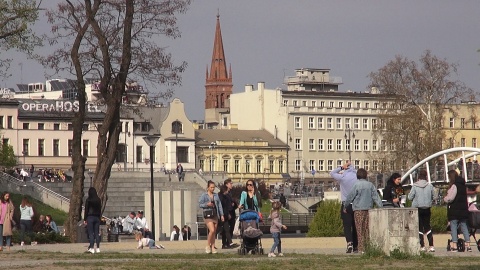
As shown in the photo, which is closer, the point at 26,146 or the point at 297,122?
the point at 26,146

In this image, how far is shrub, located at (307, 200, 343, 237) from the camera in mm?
54278

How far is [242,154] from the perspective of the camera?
546 ft

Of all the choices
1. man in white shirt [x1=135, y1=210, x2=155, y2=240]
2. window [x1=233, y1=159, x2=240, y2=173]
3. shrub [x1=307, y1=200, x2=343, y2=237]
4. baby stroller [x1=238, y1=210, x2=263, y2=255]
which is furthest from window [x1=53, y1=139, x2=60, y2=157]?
baby stroller [x1=238, y1=210, x2=263, y2=255]

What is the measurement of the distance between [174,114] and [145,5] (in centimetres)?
11108

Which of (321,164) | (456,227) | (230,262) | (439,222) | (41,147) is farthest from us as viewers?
(321,164)

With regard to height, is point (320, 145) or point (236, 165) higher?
point (320, 145)

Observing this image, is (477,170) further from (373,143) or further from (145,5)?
(373,143)

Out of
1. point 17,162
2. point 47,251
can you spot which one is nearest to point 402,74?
point 17,162

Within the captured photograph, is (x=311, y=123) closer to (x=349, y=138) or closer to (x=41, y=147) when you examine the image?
(x=349, y=138)

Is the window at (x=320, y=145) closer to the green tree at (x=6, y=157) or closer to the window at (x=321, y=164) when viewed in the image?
the window at (x=321, y=164)

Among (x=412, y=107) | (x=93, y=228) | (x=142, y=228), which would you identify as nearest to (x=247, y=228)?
(x=93, y=228)

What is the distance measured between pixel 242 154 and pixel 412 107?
54.4 metres

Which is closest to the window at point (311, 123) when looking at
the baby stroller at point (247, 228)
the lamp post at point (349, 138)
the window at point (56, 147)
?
the lamp post at point (349, 138)

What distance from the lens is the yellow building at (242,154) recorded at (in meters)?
164
